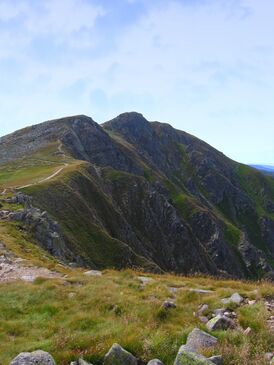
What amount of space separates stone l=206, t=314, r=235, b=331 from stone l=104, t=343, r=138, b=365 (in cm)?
271

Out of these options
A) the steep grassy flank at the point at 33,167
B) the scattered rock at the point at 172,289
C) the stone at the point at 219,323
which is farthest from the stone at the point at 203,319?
the steep grassy flank at the point at 33,167

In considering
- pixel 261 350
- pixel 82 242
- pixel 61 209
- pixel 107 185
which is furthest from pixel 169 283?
pixel 107 185

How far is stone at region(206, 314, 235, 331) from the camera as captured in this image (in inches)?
494

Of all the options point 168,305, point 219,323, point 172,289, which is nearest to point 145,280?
point 172,289

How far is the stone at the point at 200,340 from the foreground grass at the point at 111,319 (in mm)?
308

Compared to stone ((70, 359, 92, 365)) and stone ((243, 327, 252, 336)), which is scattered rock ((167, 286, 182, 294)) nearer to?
stone ((243, 327, 252, 336))

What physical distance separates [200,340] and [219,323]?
151cm

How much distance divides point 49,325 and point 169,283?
6.88 m

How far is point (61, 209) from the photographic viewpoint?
7131 cm

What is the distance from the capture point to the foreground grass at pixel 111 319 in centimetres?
1130

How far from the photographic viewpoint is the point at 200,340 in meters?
11.4

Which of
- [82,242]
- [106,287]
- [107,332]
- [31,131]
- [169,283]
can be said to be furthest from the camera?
[31,131]

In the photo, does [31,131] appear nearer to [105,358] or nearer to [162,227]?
[162,227]

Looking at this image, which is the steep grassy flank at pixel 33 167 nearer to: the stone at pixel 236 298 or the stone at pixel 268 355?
the stone at pixel 236 298
